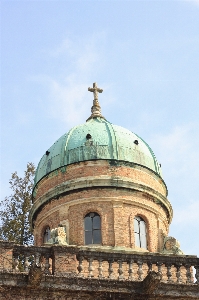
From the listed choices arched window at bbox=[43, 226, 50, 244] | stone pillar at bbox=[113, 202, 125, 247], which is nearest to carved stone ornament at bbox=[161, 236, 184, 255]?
stone pillar at bbox=[113, 202, 125, 247]

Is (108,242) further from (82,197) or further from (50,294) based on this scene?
(50,294)

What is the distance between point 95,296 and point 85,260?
1.77m

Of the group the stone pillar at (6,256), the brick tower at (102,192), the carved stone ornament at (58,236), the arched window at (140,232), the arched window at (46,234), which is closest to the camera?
the stone pillar at (6,256)

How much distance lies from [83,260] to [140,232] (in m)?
4.52

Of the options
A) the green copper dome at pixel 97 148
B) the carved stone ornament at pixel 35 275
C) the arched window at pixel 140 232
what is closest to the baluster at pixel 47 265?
the carved stone ornament at pixel 35 275

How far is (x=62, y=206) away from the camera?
848 inches

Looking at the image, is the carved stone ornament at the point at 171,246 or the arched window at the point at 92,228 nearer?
the carved stone ornament at the point at 171,246

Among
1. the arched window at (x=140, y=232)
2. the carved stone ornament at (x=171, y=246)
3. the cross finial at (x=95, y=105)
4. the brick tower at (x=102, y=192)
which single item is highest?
the cross finial at (x=95, y=105)

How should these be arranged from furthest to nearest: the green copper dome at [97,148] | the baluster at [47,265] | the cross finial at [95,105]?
1. the cross finial at [95,105]
2. the green copper dome at [97,148]
3. the baluster at [47,265]

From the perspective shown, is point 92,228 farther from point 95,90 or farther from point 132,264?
point 95,90

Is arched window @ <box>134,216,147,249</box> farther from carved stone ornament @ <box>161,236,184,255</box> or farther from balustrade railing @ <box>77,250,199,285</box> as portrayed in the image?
balustrade railing @ <box>77,250,199,285</box>

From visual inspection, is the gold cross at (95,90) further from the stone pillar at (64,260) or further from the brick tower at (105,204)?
the stone pillar at (64,260)

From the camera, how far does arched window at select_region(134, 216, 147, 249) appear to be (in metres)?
21.1

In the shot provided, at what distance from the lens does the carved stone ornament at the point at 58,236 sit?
1933 centimetres
